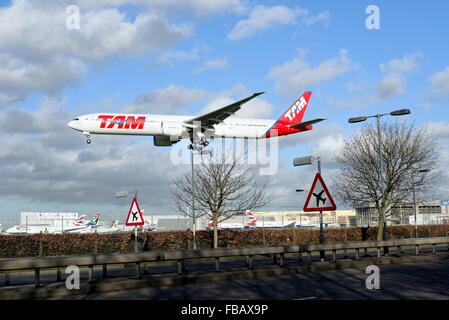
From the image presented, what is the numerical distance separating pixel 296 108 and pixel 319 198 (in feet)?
112

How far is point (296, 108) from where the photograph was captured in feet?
158

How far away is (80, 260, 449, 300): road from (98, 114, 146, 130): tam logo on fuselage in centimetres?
2297

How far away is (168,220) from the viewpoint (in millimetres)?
66625

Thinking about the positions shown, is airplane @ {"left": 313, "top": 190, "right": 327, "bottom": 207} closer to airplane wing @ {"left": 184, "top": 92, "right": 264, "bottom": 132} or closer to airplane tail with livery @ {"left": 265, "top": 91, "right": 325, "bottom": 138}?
airplane wing @ {"left": 184, "top": 92, "right": 264, "bottom": 132}

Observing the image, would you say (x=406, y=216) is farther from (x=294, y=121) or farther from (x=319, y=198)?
(x=319, y=198)

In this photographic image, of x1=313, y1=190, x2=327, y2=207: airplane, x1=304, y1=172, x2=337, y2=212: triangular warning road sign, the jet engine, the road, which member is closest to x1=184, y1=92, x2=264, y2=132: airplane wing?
the jet engine

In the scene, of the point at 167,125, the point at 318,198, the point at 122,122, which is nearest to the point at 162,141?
the point at 167,125

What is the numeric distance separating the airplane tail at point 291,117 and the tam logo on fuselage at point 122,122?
1034cm

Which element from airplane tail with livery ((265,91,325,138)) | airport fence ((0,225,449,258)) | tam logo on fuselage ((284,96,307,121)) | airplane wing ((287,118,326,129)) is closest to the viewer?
airport fence ((0,225,449,258))

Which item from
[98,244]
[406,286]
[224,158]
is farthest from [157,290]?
[224,158]

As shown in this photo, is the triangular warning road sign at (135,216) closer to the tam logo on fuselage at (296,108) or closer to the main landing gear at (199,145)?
the main landing gear at (199,145)

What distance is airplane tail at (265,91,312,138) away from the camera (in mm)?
42625

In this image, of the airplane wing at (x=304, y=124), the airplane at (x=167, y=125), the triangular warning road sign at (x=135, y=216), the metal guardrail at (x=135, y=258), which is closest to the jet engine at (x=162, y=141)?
the airplane at (x=167, y=125)

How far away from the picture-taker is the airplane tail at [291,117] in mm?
42625
